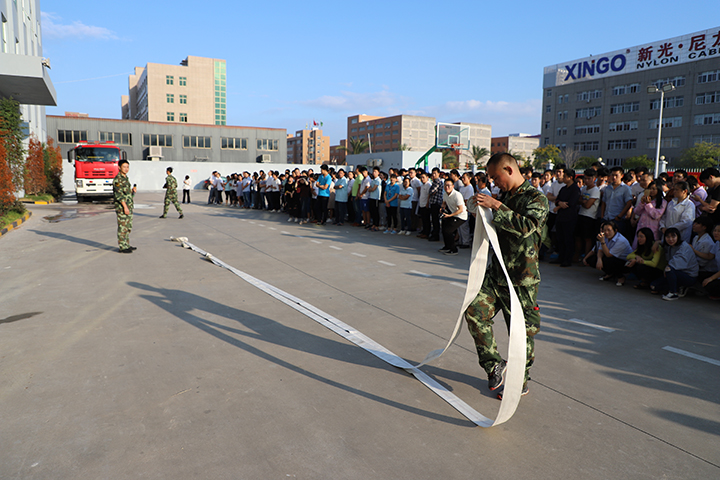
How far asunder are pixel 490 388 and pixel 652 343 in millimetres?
2369

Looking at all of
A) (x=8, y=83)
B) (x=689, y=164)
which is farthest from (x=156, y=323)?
(x=689, y=164)

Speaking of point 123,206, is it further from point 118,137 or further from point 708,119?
point 708,119

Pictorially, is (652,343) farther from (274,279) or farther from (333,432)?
(274,279)

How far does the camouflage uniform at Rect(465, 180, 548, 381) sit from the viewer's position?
3408 mm

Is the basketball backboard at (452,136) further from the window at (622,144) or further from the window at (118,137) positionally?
the window at (622,144)

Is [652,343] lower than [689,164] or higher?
lower

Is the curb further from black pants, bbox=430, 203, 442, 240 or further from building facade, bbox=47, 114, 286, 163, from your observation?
building facade, bbox=47, 114, 286, 163

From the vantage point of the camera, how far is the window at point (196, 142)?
200ft

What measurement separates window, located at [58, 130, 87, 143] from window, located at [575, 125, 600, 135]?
74.8 metres

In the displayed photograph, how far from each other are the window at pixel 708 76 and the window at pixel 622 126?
33.6 feet

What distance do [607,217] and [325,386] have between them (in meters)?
8.04

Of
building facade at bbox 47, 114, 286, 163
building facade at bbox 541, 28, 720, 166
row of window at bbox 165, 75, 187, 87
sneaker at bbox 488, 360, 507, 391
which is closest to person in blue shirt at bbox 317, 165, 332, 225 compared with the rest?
sneaker at bbox 488, 360, 507, 391

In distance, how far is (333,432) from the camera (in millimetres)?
3158

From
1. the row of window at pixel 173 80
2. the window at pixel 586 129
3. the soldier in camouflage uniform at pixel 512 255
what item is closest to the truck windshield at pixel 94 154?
the soldier in camouflage uniform at pixel 512 255
